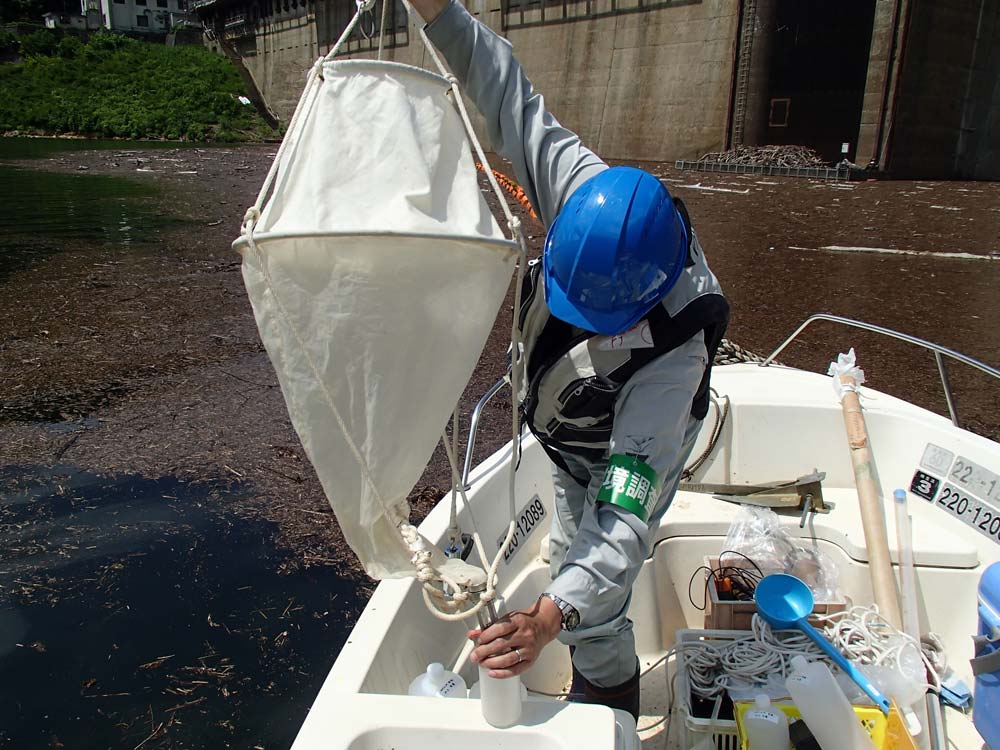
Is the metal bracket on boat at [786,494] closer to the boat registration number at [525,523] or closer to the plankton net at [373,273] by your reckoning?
the boat registration number at [525,523]

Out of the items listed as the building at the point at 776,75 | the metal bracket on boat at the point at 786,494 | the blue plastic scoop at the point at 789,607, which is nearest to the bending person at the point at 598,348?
the blue plastic scoop at the point at 789,607

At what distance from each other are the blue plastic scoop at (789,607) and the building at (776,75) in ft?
62.7

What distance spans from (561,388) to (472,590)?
2.00 ft

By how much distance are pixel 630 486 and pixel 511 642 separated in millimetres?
452

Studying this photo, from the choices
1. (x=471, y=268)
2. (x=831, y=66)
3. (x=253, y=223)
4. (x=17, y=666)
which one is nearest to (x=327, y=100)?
(x=253, y=223)

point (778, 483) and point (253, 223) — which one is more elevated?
point (253, 223)

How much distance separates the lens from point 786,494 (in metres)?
3.25

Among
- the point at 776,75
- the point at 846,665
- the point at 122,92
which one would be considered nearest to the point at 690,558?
the point at 846,665

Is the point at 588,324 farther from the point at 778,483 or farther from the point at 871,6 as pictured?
the point at 871,6

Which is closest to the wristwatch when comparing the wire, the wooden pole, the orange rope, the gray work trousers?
the gray work trousers

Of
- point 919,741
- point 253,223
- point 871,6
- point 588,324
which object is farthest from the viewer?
point 871,6

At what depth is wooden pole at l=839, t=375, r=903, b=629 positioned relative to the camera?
104 inches

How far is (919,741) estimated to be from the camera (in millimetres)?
2197

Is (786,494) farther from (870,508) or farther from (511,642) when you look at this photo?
(511,642)
